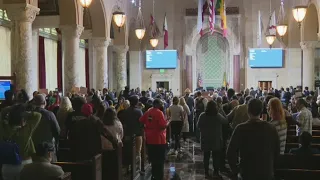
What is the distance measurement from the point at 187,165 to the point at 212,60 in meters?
18.4

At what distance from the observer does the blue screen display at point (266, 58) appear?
2350 cm

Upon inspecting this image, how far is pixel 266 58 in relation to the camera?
77.3ft

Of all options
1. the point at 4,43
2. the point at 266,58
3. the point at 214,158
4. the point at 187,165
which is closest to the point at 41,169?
the point at 214,158

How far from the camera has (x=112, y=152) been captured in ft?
22.5

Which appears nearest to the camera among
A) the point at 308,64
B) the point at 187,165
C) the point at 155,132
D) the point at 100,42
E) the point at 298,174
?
the point at 298,174

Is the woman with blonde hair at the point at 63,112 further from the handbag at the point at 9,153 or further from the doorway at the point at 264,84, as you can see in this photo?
the doorway at the point at 264,84

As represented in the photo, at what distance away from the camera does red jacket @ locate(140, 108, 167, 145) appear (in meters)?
7.61

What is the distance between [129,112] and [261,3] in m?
19.3

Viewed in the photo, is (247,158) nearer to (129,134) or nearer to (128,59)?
(129,134)

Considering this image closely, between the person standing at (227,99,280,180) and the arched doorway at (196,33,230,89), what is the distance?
74.0 feet

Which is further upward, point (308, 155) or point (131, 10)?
point (131, 10)

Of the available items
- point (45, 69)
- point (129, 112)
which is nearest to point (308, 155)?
point (129, 112)

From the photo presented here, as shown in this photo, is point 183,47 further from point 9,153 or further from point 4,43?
point 9,153

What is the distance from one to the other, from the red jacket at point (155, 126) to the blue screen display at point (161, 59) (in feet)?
56.0
